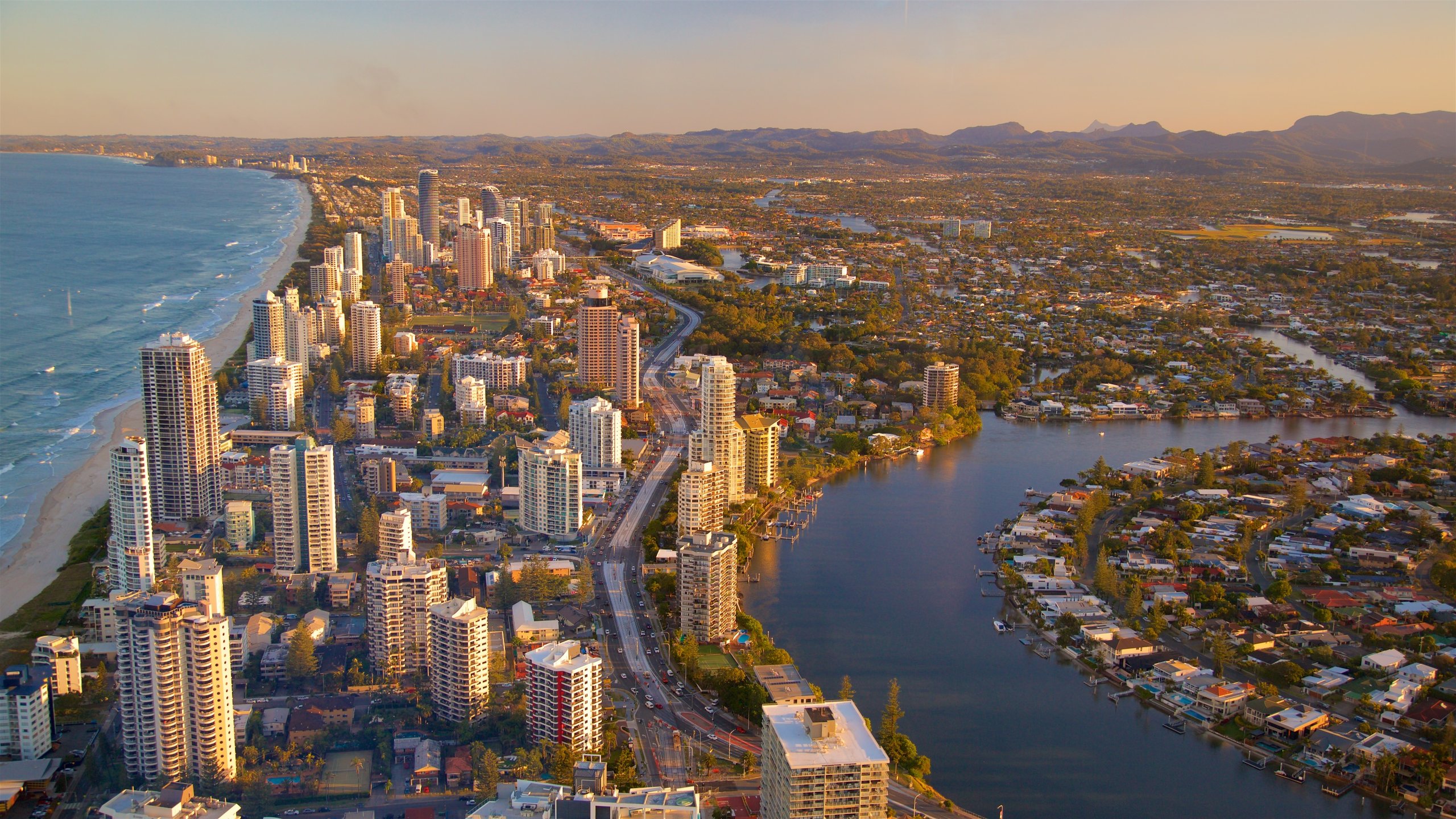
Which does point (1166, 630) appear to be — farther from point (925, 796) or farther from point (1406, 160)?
point (1406, 160)

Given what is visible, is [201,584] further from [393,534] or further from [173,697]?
[173,697]

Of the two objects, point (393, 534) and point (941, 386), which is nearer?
point (393, 534)

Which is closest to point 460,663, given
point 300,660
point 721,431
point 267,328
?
point 300,660

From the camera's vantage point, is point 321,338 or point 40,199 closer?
point 321,338

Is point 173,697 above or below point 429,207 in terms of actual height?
below

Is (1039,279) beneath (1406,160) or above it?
beneath

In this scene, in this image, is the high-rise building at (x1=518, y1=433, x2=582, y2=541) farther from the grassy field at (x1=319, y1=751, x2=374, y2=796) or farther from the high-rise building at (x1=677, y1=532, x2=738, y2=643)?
the grassy field at (x1=319, y1=751, x2=374, y2=796)

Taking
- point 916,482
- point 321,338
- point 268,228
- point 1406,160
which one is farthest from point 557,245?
point 1406,160
